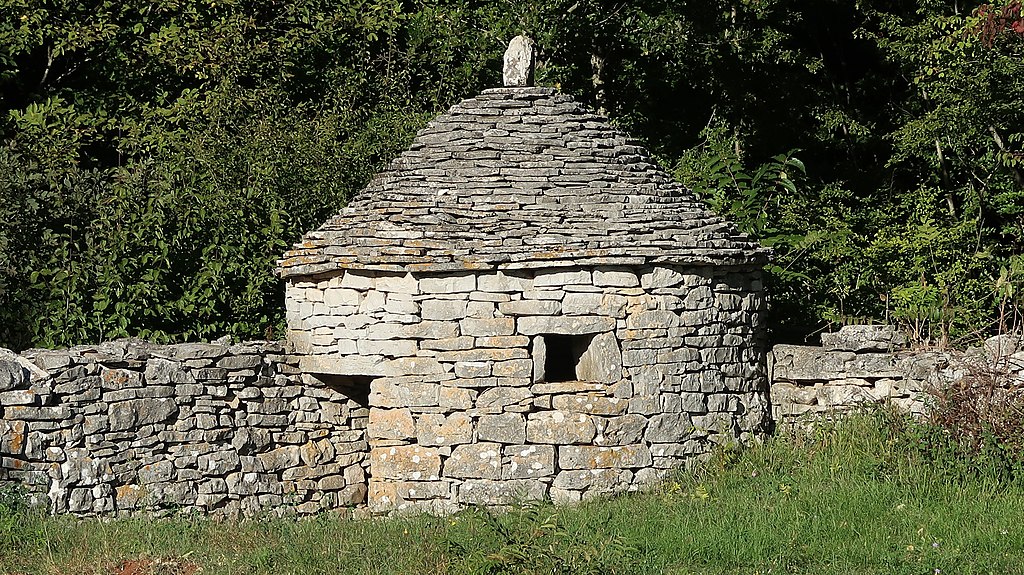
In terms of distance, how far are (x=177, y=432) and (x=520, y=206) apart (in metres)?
2.88

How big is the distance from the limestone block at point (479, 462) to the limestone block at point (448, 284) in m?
1.09

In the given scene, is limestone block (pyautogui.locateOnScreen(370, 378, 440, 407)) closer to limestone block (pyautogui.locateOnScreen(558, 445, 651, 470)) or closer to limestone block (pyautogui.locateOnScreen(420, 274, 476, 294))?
limestone block (pyautogui.locateOnScreen(420, 274, 476, 294))

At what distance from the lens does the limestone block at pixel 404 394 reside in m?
8.36

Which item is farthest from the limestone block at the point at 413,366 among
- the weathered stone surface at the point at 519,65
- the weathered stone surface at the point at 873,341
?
the weathered stone surface at the point at 873,341

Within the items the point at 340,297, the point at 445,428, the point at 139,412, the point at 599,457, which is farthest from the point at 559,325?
the point at 139,412

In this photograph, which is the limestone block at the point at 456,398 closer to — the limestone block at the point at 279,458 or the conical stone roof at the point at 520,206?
the conical stone roof at the point at 520,206

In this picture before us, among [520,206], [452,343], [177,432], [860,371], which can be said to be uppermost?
[520,206]

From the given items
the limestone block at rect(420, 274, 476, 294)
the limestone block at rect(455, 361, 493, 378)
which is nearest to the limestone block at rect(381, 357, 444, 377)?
the limestone block at rect(455, 361, 493, 378)

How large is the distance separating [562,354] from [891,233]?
544 centimetres

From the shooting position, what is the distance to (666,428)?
8430 millimetres

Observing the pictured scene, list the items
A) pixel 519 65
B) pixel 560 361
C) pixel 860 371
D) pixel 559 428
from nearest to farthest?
pixel 559 428, pixel 860 371, pixel 560 361, pixel 519 65

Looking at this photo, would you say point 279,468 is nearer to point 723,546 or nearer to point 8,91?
point 723,546

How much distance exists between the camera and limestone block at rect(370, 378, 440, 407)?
8.36 m

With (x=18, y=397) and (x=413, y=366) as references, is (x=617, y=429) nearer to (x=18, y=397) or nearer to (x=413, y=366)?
(x=413, y=366)
